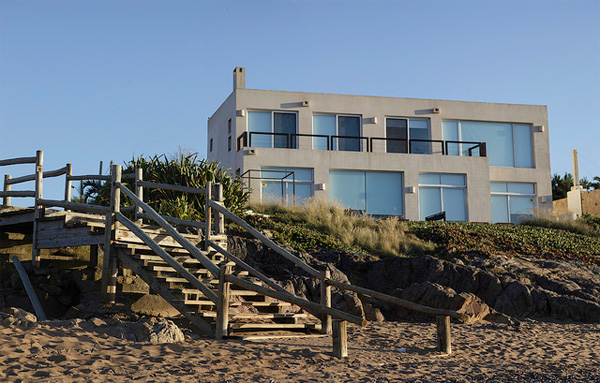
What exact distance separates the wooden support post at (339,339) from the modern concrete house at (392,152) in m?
14.9

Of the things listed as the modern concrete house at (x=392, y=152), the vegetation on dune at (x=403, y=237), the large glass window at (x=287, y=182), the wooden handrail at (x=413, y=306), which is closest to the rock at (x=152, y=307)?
the wooden handrail at (x=413, y=306)

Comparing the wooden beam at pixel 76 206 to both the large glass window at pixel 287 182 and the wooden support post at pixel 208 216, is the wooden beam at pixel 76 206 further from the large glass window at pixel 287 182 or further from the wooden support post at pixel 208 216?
A: the large glass window at pixel 287 182

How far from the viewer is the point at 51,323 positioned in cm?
780

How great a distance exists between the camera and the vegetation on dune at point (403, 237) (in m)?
15.6

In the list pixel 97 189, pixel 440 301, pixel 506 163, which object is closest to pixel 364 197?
pixel 506 163

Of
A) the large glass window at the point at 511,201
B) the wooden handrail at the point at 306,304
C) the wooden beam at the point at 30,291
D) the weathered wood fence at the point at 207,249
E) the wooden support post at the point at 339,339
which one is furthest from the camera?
the large glass window at the point at 511,201

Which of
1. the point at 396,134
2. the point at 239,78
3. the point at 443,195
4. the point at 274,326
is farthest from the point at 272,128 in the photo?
the point at 274,326

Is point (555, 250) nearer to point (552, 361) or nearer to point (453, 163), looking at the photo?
point (453, 163)

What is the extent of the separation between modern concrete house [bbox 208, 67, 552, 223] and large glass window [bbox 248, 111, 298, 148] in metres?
0.04

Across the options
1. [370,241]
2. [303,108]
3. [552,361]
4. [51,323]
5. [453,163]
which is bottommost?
[552,361]

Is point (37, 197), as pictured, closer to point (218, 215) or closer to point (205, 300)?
point (218, 215)

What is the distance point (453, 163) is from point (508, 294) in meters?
13.1

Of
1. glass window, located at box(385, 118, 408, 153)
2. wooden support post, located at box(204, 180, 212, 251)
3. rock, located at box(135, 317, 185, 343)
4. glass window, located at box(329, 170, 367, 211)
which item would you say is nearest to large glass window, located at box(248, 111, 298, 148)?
glass window, located at box(329, 170, 367, 211)

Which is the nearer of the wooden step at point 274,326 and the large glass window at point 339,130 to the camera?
the wooden step at point 274,326
